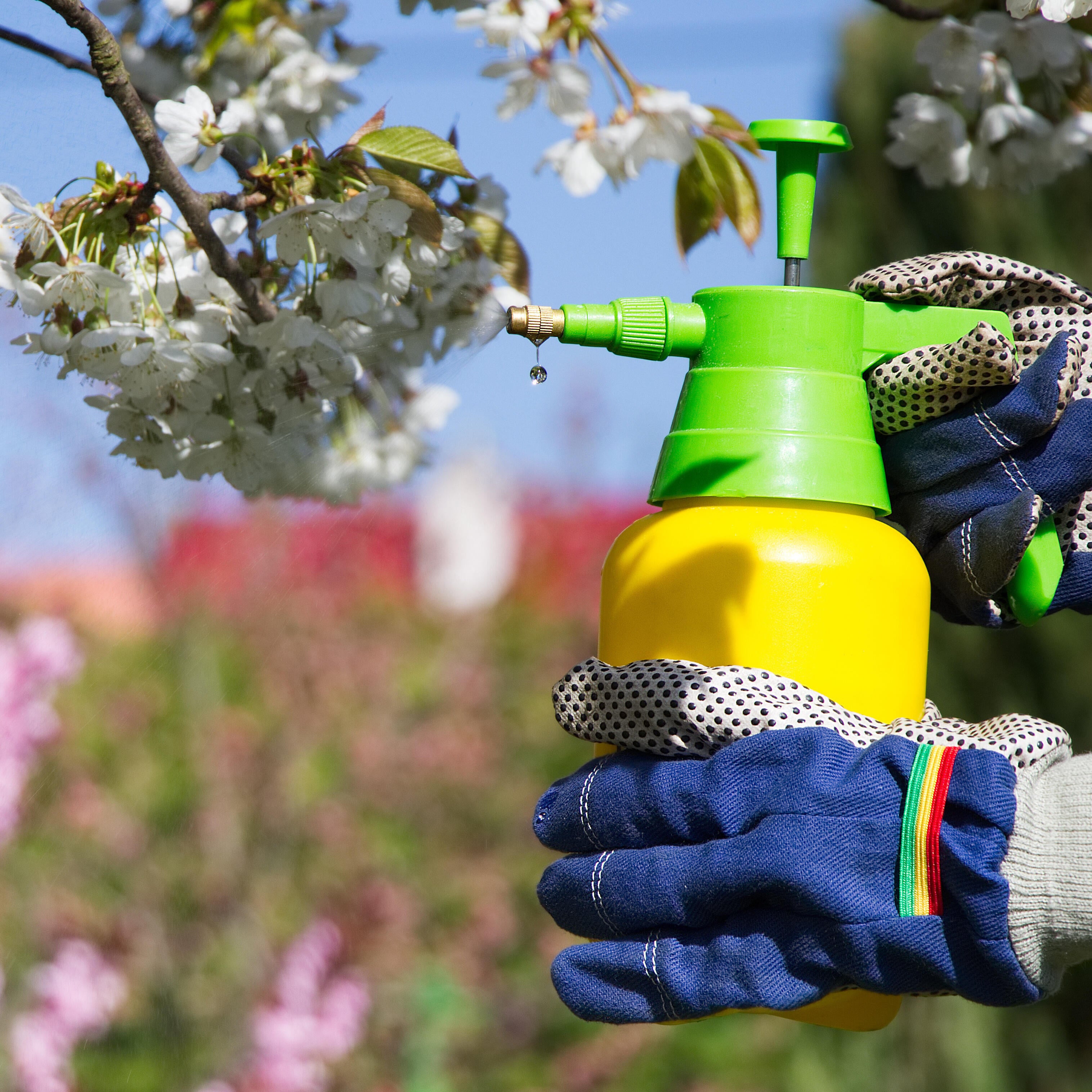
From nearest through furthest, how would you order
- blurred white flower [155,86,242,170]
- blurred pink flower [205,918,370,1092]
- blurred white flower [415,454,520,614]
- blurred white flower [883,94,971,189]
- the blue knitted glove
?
1. the blue knitted glove
2. blurred white flower [155,86,242,170]
3. blurred white flower [883,94,971,189]
4. blurred pink flower [205,918,370,1092]
5. blurred white flower [415,454,520,614]

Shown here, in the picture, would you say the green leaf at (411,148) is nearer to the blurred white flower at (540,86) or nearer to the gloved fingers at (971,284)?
the blurred white flower at (540,86)

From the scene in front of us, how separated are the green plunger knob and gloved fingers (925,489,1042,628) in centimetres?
18

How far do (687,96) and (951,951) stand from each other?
526 millimetres

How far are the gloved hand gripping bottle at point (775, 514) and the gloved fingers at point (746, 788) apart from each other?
5cm

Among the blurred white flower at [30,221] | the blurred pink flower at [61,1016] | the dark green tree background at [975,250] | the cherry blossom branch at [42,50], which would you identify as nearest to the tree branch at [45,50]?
the cherry blossom branch at [42,50]

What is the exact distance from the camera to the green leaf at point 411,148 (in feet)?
2.21

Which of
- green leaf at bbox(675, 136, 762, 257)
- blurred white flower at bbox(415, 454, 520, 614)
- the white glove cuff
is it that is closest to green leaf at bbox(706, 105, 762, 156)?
green leaf at bbox(675, 136, 762, 257)

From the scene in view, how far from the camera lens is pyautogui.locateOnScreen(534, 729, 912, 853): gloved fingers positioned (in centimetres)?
56

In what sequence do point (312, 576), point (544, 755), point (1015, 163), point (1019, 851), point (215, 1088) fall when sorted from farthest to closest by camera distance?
point (544, 755)
point (312, 576)
point (215, 1088)
point (1015, 163)
point (1019, 851)

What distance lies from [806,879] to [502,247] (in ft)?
1.42

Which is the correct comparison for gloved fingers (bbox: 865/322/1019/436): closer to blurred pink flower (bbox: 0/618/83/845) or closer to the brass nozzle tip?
the brass nozzle tip

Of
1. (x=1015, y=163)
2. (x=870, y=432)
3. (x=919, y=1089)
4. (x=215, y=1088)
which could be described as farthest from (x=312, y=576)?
(x=870, y=432)

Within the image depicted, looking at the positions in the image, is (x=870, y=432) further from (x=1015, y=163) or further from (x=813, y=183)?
(x=1015, y=163)

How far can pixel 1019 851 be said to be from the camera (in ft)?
1.82
